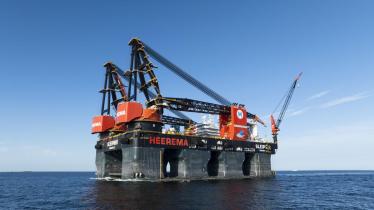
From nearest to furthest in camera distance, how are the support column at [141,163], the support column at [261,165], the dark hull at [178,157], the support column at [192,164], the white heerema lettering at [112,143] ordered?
1. the support column at [141,163]
2. the dark hull at [178,157]
3. the white heerema lettering at [112,143]
4. the support column at [192,164]
5. the support column at [261,165]

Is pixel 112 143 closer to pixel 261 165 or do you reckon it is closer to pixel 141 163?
pixel 141 163

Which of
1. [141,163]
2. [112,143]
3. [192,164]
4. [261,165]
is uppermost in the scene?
[112,143]

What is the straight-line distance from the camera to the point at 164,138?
208 ft

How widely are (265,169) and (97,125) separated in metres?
47.7

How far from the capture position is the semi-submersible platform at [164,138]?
61625 millimetres

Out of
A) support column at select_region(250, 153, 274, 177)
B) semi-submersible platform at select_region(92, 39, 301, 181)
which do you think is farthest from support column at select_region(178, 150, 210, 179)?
support column at select_region(250, 153, 274, 177)

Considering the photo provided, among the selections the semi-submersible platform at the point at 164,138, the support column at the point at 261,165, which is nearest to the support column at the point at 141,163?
the semi-submersible platform at the point at 164,138

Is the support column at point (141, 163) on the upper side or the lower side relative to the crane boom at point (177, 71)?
lower

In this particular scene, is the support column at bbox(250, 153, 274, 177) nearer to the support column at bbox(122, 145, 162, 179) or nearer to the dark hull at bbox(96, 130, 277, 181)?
the dark hull at bbox(96, 130, 277, 181)

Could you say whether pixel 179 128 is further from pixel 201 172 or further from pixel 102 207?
pixel 102 207

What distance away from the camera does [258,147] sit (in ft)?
280

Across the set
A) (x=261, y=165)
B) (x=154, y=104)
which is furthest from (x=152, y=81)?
(x=261, y=165)

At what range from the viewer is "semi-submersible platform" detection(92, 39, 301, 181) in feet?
202

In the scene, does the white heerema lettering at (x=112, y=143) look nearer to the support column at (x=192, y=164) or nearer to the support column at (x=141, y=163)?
the support column at (x=141, y=163)
